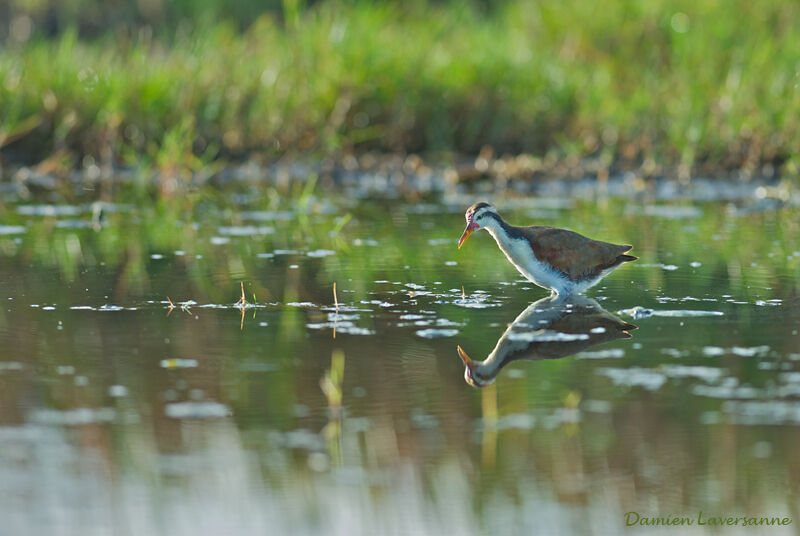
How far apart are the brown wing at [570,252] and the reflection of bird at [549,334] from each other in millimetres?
179

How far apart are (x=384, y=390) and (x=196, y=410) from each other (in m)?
0.77

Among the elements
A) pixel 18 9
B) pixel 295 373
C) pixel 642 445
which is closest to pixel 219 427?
pixel 295 373

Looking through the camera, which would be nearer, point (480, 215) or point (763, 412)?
point (763, 412)

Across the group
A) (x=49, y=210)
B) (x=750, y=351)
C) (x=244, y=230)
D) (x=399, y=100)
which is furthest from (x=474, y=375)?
(x=399, y=100)

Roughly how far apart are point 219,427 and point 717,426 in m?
1.78

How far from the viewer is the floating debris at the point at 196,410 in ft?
16.7

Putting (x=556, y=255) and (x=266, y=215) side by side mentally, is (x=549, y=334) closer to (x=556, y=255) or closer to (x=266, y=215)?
(x=556, y=255)

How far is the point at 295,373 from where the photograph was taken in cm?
579

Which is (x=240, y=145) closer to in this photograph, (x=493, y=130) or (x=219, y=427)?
(x=493, y=130)

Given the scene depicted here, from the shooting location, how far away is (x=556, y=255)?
24.6 ft

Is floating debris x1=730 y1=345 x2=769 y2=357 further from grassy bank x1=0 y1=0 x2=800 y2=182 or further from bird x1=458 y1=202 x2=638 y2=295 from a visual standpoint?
grassy bank x1=0 y1=0 x2=800 y2=182

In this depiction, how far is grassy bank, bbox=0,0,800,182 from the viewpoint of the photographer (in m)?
13.7
